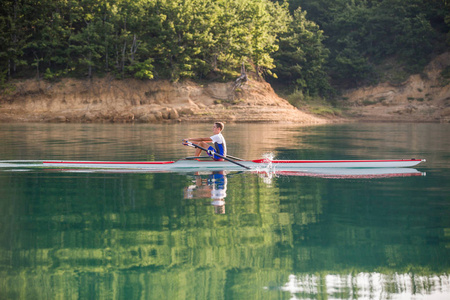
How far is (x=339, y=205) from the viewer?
9617mm

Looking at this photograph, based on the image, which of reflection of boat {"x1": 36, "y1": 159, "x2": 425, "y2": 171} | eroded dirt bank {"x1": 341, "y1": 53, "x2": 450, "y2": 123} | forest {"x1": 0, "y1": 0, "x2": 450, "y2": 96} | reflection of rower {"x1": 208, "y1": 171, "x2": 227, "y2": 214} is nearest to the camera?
reflection of rower {"x1": 208, "y1": 171, "x2": 227, "y2": 214}

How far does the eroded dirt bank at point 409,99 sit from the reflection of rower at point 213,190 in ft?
160

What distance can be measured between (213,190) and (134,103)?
136 feet

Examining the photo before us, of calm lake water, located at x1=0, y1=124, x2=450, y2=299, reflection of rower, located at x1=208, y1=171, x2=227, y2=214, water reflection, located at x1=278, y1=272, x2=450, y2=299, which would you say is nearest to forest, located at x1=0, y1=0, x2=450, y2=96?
reflection of rower, located at x1=208, y1=171, x2=227, y2=214

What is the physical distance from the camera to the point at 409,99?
62.0m

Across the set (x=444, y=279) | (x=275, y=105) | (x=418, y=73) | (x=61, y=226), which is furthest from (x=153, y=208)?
(x=418, y=73)

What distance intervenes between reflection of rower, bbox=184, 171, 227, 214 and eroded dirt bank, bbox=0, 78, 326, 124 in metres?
36.2

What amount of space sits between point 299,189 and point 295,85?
5404cm

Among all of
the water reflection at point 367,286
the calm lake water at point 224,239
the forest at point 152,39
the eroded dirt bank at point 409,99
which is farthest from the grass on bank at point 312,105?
the water reflection at point 367,286

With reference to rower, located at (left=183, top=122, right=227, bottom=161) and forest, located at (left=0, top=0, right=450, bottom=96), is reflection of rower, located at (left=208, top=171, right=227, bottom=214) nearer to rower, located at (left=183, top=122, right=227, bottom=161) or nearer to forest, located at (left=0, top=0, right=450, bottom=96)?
rower, located at (left=183, top=122, right=227, bottom=161)

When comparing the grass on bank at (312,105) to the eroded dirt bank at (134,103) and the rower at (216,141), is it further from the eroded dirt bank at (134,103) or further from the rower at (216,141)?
the rower at (216,141)

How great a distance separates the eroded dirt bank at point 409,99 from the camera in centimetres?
5853

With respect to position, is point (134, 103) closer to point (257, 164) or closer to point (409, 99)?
point (409, 99)

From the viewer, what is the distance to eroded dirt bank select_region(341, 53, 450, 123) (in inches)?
2304
